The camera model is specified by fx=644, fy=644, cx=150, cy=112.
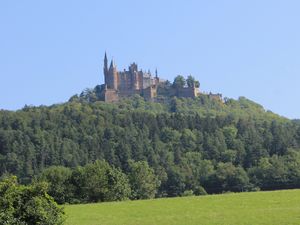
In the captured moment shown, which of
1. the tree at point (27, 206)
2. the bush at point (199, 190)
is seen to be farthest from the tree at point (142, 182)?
the tree at point (27, 206)

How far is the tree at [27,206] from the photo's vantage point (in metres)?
26.4

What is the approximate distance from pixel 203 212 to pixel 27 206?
1696 centimetres

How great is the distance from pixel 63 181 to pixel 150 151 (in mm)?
69724

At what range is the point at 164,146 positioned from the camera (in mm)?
148000

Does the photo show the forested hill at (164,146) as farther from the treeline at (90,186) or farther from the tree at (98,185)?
the tree at (98,185)

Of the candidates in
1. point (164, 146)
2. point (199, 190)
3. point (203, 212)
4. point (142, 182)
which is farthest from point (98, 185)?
point (164, 146)

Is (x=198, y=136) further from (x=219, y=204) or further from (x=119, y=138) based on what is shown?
(x=219, y=204)

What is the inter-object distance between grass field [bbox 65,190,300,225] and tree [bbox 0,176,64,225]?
9841 mm

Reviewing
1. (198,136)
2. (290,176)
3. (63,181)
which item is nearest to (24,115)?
(198,136)

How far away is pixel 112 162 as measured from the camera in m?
135

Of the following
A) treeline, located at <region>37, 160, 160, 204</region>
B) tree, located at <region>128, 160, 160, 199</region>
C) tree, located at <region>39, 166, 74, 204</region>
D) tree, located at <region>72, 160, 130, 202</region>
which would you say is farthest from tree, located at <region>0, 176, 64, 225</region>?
tree, located at <region>128, 160, 160, 199</region>

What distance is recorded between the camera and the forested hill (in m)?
117

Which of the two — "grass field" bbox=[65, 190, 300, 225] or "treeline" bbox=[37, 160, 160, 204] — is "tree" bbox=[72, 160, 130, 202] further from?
"grass field" bbox=[65, 190, 300, 225]

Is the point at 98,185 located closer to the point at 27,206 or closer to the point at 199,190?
the point at 199,190
